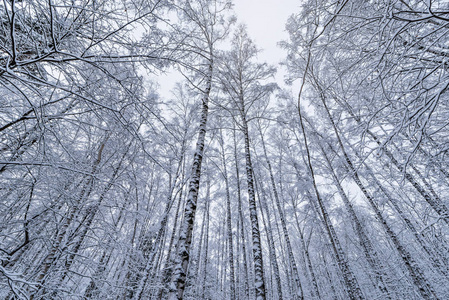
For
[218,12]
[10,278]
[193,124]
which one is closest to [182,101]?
[193,124]

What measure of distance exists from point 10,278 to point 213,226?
22388mm

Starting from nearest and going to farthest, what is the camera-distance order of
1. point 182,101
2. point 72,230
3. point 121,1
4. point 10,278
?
point 10,278 → point 121,1 → point 72,230 → point 182,101

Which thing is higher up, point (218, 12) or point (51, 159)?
point (218, 12)

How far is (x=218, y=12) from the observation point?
773cm

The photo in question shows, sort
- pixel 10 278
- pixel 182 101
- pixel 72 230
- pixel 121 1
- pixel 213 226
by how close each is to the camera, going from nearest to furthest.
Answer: pixel 10 278
pixel 121 1
pixel 72 230
pixel 182 101
pixel 213 226

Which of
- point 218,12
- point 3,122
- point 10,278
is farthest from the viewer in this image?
point 218,12

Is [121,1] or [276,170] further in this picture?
[276,170]

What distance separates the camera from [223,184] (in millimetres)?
15547

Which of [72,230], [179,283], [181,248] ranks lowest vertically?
[179,283]

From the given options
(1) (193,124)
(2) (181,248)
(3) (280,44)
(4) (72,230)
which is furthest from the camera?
(1) (193,124)

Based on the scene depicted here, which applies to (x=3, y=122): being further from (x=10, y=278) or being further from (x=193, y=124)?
(x=193, y=124)

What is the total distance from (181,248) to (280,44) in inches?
355

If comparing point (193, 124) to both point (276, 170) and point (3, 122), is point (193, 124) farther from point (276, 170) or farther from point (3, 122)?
point (3, 122)

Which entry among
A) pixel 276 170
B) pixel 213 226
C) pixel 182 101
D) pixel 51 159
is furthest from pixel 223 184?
pixel 51 159
